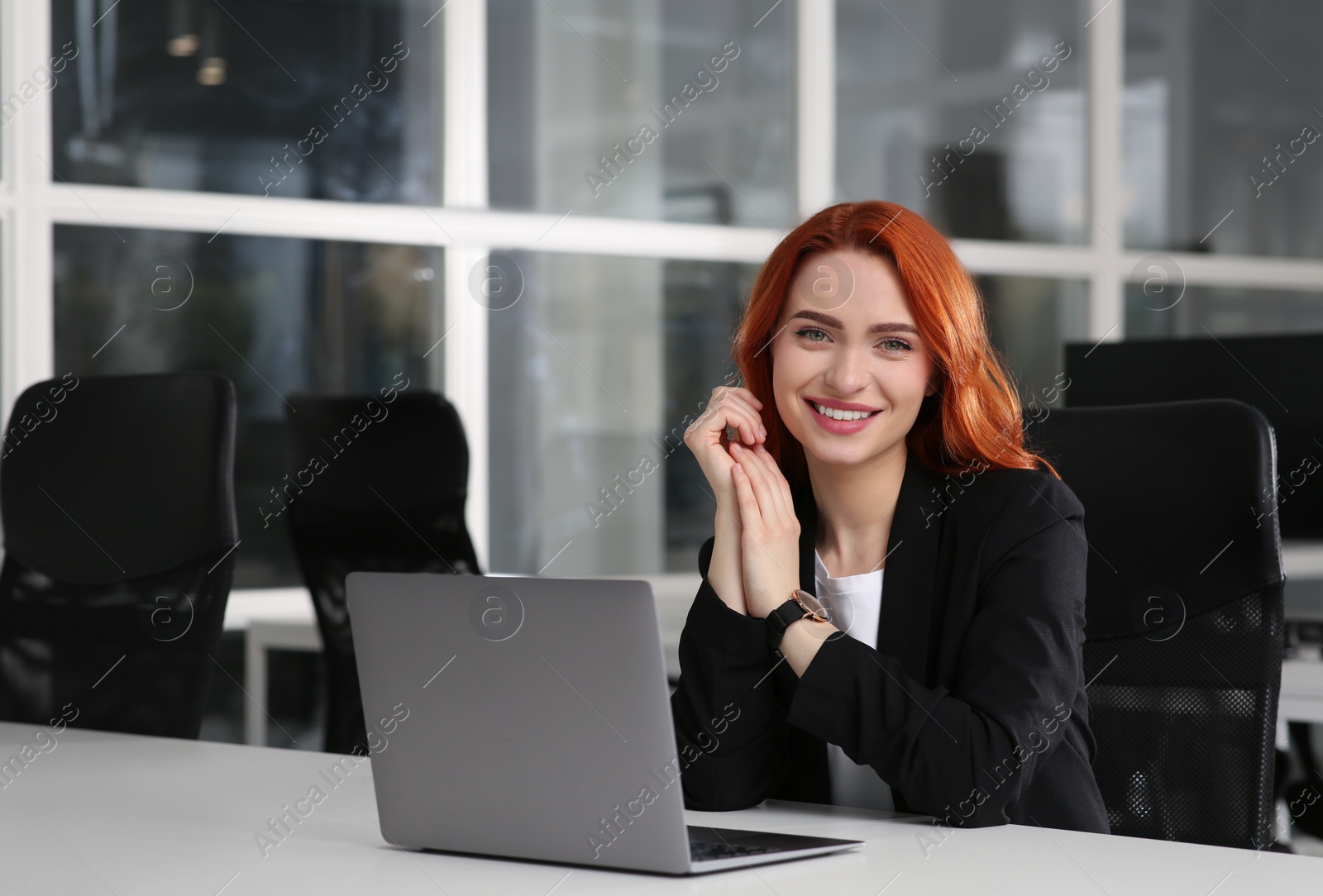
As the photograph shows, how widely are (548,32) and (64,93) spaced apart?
131 centimetres

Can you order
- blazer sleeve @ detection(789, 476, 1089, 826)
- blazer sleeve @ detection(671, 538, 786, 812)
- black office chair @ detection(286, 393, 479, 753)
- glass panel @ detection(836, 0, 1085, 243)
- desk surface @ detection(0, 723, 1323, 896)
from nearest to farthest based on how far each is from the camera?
desk surface @ detection(0, 723, 1323, 896) → blazer sleeve @ detection(789, 476, 1089, 826) → blazer sleeve @ detection(671, 538, 786, 812) → black office chair @ detection(286, 393, 479, 753) → glass panel @ detection(836, 0, 1085, 243)

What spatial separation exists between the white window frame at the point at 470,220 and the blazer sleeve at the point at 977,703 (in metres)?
2.70

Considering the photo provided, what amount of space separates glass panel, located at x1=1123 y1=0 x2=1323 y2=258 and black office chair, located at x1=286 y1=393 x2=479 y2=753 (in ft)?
9.90

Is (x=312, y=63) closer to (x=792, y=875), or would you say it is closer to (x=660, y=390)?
(x=660, y=390)

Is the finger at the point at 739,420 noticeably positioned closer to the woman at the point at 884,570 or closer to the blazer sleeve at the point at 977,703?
the woman at the point at 884,570

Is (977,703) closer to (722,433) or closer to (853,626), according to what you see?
(853,626)

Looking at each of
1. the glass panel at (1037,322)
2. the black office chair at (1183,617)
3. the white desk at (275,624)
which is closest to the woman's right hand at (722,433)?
the black office chair at (1183,617)

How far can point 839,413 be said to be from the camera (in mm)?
1567

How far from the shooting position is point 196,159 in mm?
3676

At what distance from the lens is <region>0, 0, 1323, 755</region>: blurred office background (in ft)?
11.8

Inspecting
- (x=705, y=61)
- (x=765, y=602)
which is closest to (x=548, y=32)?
(x=705, y=61)

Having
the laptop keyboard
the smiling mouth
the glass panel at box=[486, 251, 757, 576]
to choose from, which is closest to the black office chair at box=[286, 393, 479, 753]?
the glass panel at box=[486, 251, 757, 576]

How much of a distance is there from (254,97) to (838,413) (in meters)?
2.67

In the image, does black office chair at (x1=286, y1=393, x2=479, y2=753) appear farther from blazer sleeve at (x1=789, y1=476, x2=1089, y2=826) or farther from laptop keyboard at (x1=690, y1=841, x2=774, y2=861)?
laptop keyboard at (x1=690, y1=841, x2=774, y2=861)
